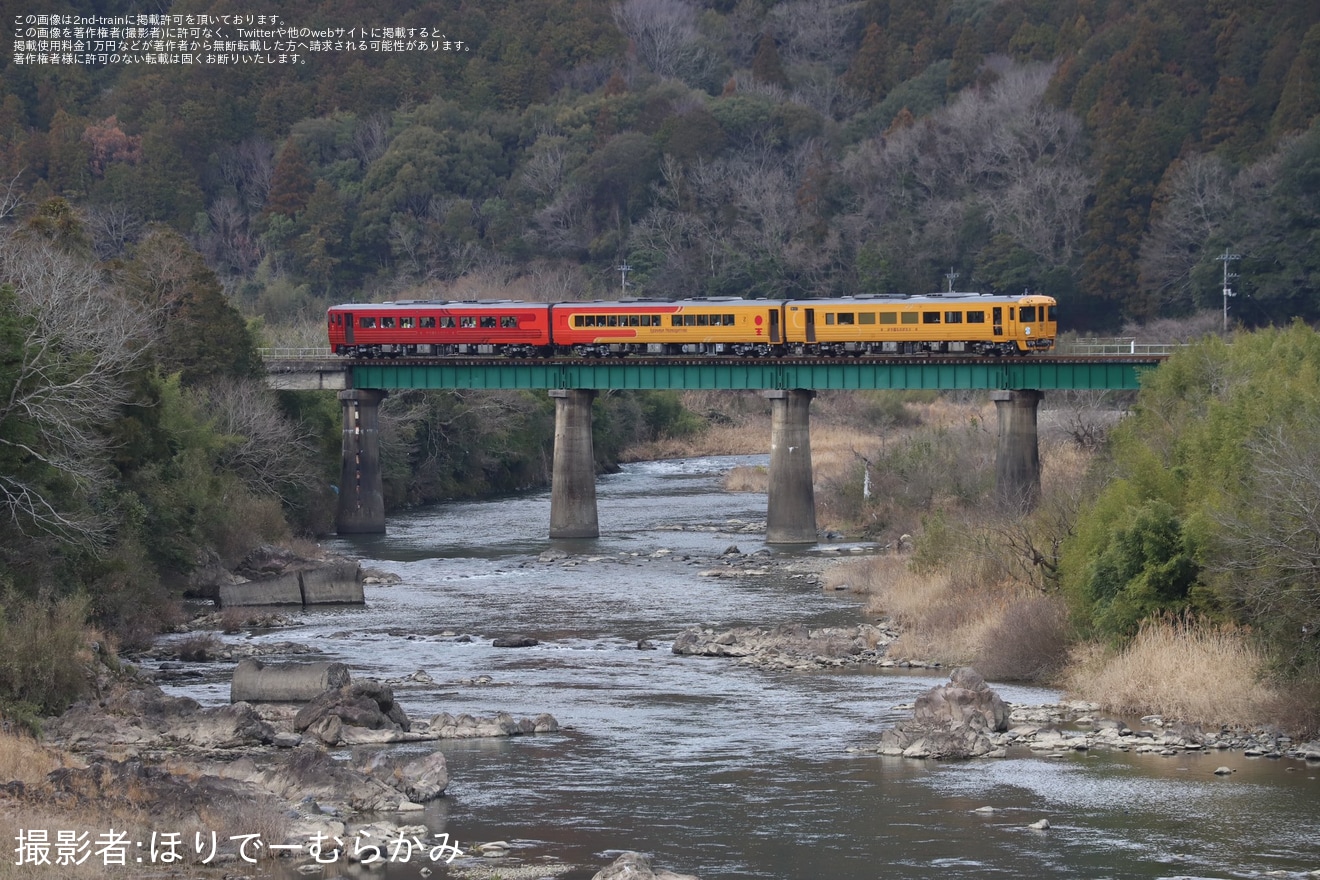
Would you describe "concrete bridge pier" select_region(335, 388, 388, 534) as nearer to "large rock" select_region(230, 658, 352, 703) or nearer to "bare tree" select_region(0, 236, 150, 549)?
"bare tree" select_region(0, 236, 150, 549)

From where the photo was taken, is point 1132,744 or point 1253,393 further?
point 1253,393

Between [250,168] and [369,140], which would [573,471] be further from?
[250,168]

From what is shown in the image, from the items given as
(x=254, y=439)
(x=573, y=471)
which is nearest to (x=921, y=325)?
(x=573, y=471)

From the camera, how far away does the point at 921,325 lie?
75.8 metres

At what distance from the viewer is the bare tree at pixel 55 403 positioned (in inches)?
1751

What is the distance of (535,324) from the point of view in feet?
272

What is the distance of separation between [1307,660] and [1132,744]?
338 centimetres

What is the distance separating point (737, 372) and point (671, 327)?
3449 mm

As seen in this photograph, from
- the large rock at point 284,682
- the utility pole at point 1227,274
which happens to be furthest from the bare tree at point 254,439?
the utility pole at point 1227,274

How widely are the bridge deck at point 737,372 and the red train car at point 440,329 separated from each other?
97 cm

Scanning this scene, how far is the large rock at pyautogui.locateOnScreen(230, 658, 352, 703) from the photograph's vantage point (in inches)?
1601

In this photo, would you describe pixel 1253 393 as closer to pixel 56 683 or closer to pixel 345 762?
pixel 345 762

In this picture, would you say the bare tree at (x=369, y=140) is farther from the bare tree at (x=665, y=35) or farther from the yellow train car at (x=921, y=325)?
the yellow train car at (x=921, y=325)

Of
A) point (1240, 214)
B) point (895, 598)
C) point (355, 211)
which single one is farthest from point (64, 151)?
point (895, 598)
